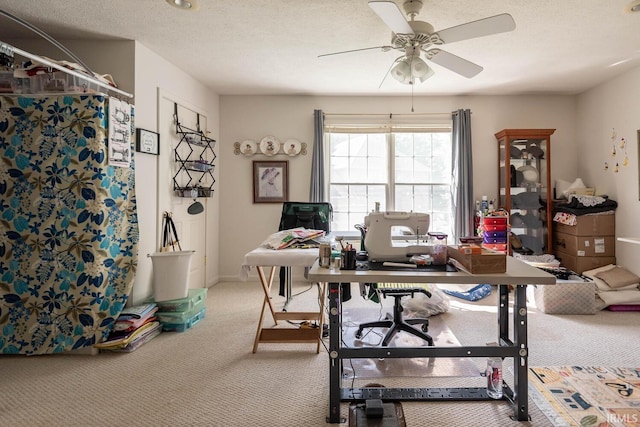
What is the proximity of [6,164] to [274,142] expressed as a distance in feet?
9.59

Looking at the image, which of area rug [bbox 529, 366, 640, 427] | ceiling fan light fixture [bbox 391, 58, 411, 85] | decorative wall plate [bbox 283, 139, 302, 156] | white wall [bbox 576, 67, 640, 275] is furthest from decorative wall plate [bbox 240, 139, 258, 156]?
white wall [bbox 576, 67, 640, 275]

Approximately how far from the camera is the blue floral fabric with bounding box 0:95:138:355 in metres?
2.50

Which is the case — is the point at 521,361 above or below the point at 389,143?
below

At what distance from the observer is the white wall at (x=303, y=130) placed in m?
4.79

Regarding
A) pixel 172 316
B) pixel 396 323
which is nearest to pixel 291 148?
pixel 172 316

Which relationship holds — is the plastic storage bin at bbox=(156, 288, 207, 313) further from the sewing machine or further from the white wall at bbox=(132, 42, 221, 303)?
the sewing machine

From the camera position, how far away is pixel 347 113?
4.85 m

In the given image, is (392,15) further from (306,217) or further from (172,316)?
(172,316)

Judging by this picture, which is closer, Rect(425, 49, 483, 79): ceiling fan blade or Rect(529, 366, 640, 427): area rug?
Rect(529, 366, 640, 427): area rug

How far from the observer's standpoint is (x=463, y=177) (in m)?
4.68

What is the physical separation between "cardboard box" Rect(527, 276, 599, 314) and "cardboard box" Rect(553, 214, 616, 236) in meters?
0.93

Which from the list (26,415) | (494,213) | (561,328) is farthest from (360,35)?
(26,415)

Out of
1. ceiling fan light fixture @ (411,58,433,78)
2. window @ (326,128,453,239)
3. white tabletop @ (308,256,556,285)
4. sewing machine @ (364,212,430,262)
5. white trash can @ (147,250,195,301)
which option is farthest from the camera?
window @ (326,128,453,239)

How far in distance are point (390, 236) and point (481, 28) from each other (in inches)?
57.0
